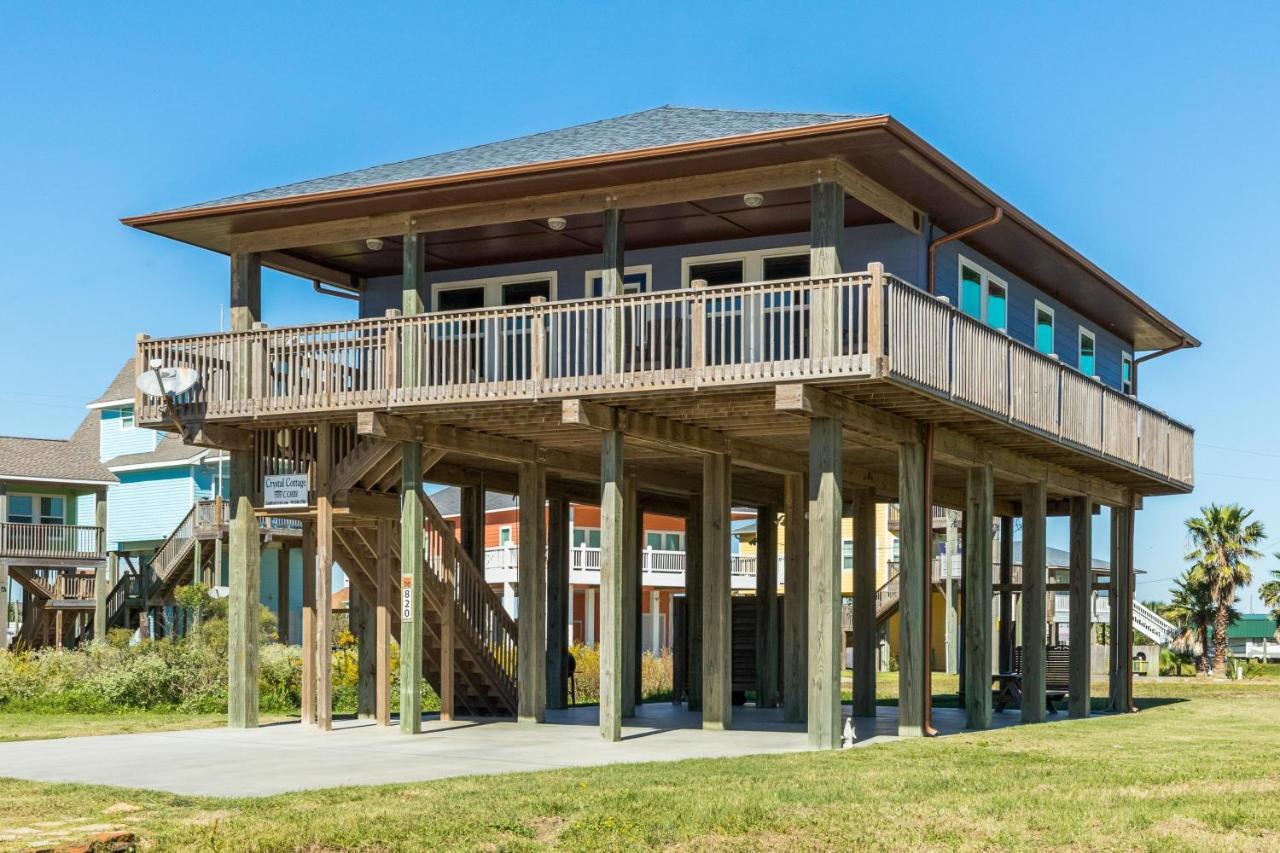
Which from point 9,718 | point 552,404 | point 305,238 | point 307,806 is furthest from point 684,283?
point 9,718

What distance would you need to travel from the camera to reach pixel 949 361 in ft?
74.8

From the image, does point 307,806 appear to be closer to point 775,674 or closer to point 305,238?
point 305,238

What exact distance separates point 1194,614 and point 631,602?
3819cm

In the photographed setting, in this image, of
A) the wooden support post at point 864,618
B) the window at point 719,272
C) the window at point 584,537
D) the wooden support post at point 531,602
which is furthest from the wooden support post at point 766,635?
the window at point 584,537

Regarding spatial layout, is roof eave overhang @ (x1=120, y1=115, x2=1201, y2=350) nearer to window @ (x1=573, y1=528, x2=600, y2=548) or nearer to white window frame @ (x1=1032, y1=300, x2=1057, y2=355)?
white window frame @ (x1=1032, y1=300, x2=1057, y2=355)

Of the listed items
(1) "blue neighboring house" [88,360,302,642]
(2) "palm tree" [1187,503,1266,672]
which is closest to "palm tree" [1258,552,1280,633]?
(2) "palm tree" [1187,503,1266,672]

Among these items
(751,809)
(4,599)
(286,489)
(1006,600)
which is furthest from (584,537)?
(751,809)

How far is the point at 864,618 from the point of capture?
29859mm

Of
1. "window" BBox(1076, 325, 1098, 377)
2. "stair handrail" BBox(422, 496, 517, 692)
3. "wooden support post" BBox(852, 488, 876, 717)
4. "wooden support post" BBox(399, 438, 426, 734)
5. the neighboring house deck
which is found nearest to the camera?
the neighboring house deck

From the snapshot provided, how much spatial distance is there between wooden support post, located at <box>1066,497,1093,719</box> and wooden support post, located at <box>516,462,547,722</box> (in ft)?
31.0

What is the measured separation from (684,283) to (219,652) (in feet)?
45.0

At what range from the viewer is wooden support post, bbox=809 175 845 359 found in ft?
69.3

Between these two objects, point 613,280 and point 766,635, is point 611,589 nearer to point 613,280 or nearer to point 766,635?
point 613,280

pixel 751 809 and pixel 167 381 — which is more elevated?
A: pixel 167 381
